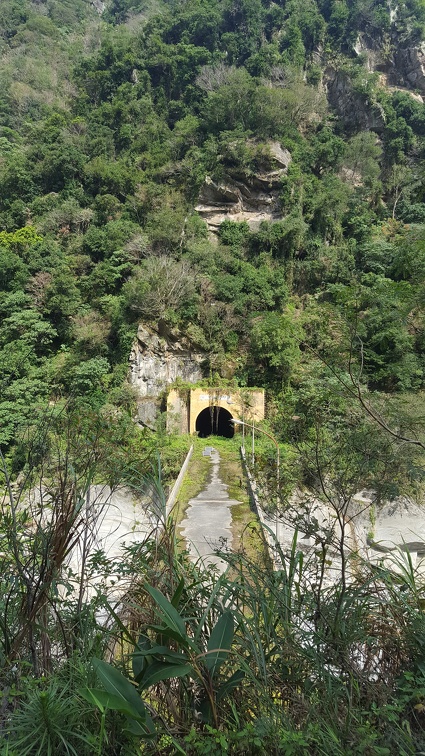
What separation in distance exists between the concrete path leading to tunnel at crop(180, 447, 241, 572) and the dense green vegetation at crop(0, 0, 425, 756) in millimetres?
1566

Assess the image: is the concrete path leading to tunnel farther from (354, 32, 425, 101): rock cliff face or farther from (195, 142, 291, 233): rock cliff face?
(354, 32, 425, 101): rock cliff face

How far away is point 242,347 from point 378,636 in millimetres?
19265

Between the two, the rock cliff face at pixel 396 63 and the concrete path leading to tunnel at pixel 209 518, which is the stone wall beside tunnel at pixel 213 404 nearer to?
the concrete path leading to tunnel at pixel 209 518

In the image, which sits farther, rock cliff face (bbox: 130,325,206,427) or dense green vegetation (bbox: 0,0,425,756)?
rock cliff face (bbox: 130,325,206,427)

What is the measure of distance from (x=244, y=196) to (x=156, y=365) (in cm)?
1422

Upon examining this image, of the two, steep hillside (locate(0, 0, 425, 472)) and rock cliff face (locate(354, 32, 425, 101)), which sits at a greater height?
rock cliff face (locate(354, 32, 425, 101))

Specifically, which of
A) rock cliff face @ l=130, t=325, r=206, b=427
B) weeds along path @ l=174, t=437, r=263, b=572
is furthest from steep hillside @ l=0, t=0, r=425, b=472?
weeds along path @ l=174, t=437, r=263, b=572

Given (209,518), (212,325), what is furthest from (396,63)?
(209,518)

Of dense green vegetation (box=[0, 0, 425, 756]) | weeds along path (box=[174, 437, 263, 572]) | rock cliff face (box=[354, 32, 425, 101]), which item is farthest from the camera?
rock cliff face (box=[354, 32, 425, 101])

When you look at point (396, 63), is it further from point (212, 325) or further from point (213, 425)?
point (213, 425)

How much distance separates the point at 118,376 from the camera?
18.9 meters

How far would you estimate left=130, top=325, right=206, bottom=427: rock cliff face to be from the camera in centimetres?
1866

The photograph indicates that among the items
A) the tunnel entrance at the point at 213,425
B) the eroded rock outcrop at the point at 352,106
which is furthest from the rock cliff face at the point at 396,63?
the tunnel entrance at the point at 213,425

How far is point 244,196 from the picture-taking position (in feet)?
87.5
